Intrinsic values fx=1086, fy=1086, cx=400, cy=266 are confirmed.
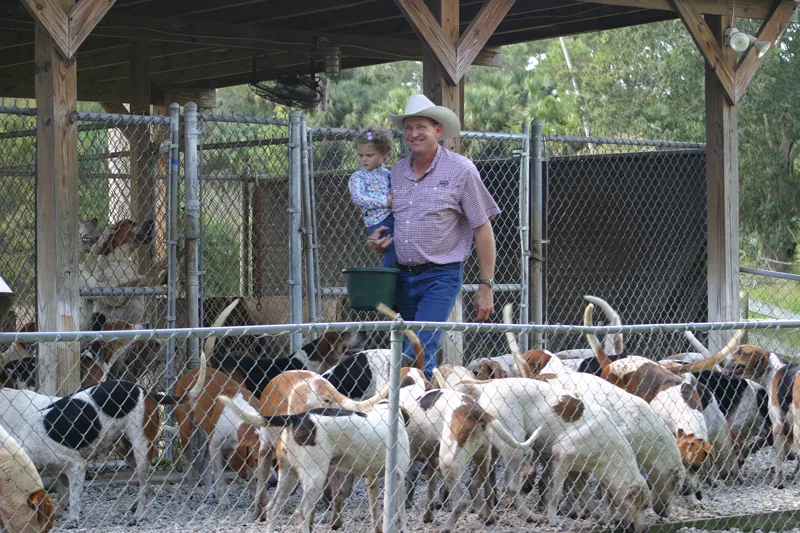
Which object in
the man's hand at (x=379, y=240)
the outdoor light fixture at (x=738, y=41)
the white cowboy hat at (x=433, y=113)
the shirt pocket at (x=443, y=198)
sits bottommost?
the man's hand at (x=379, y=240)

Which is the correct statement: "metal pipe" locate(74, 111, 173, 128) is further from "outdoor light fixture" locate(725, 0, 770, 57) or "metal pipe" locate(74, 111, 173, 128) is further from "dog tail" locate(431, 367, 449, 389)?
"outdoor light fixture" locate(725, 0, 770, 57)

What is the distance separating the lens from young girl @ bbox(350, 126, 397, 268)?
6.57m

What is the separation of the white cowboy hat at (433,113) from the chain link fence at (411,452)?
149 centimetres

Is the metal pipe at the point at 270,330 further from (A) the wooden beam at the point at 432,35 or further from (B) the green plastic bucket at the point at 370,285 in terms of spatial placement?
(A) the wooden beam at the point at 432,35

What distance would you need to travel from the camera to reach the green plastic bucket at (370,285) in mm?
6176

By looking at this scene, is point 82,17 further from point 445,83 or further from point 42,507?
point 42,507

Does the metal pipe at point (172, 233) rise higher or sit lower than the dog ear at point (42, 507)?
higher

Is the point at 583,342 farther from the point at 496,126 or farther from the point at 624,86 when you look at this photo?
the point at 496,126

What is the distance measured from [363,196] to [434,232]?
54 centimetres

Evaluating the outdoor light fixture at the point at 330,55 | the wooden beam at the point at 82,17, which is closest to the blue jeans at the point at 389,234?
the wooden beam at the point at 82,17

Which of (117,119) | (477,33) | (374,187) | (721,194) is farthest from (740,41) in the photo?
(117,119)

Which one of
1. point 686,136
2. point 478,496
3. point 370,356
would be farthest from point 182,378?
point 686,136

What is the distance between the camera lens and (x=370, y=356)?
22.0 ft

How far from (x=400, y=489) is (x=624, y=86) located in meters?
22.1
